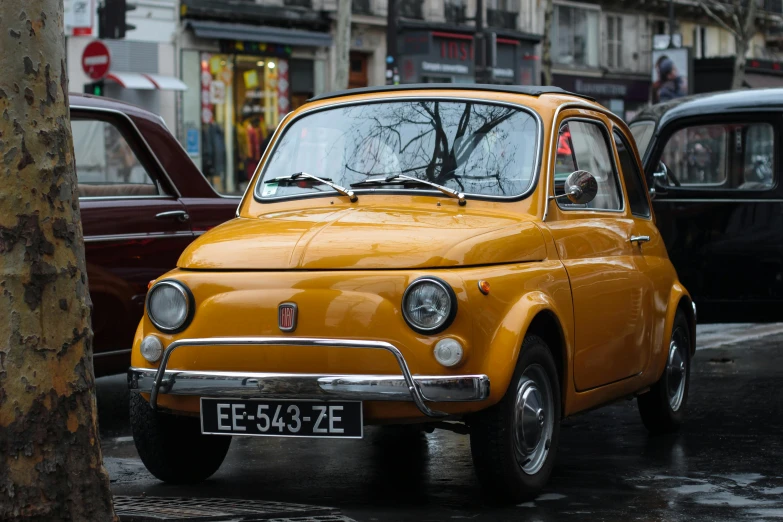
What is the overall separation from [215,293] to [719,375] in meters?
5.39

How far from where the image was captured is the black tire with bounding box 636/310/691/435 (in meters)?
7.65

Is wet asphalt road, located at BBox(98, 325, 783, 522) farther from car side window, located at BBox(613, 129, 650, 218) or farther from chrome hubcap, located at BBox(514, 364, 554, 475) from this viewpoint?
car side window, located at BBox(613, 129, 650, 218)

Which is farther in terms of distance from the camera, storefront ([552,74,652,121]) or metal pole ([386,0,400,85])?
storefront ([552,74,652,121])

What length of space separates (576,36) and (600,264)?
44247 millimetres

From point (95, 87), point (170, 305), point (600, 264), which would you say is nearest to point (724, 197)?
point (600, 264)

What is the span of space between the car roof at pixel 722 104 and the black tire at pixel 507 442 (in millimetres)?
5155

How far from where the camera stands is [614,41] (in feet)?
169

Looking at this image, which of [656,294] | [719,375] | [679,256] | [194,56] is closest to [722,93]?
[679,256]

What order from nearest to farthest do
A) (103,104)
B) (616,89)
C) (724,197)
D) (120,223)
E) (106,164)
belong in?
(120,223) < (103,104) < (106,164) < (724,197) < (616,89)

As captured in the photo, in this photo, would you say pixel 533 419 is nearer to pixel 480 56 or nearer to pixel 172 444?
pixel 172 444

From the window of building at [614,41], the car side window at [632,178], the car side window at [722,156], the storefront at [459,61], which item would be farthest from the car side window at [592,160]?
the window of building at [614,41]

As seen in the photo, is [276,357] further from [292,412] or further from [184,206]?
[184,206]

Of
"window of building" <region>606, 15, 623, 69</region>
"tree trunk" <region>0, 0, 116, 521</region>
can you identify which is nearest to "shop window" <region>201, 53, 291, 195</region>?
"window of building" <region>606, 15, 623, 69</region>

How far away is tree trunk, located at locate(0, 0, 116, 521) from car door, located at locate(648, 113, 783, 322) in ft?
20.5
